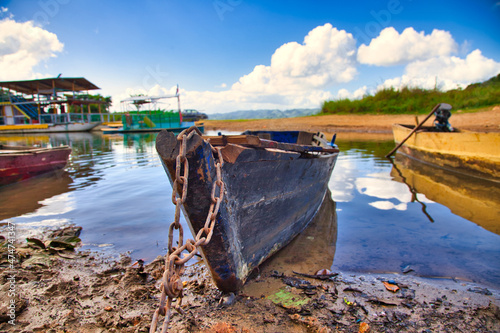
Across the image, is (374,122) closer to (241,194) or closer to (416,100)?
(416,100)

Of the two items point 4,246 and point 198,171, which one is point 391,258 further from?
point 4,246

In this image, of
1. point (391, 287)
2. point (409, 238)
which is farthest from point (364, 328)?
point (409, 238)

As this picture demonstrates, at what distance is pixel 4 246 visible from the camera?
3.16m

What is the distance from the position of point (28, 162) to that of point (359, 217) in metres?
8.04

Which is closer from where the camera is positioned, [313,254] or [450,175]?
[313,254]

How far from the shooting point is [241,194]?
226 cm

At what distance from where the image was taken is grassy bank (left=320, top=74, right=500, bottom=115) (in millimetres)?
17448

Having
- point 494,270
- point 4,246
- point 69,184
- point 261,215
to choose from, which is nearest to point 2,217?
point 4,246

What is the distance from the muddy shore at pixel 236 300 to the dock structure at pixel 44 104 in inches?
1294

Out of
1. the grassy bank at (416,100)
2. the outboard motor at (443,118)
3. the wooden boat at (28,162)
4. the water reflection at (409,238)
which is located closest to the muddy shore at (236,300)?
the water reflection at (409,238)

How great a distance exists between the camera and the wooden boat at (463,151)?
6.19m

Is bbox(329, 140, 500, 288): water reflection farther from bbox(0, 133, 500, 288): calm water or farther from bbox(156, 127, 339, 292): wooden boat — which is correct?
bbox(156, 127, 339, 292): wooden boat

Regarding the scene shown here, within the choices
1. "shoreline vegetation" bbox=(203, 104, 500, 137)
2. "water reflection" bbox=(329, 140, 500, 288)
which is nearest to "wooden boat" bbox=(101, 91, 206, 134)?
"shoreline vegetation" bbox=(203, 104, 500, 137)

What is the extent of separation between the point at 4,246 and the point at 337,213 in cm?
466
